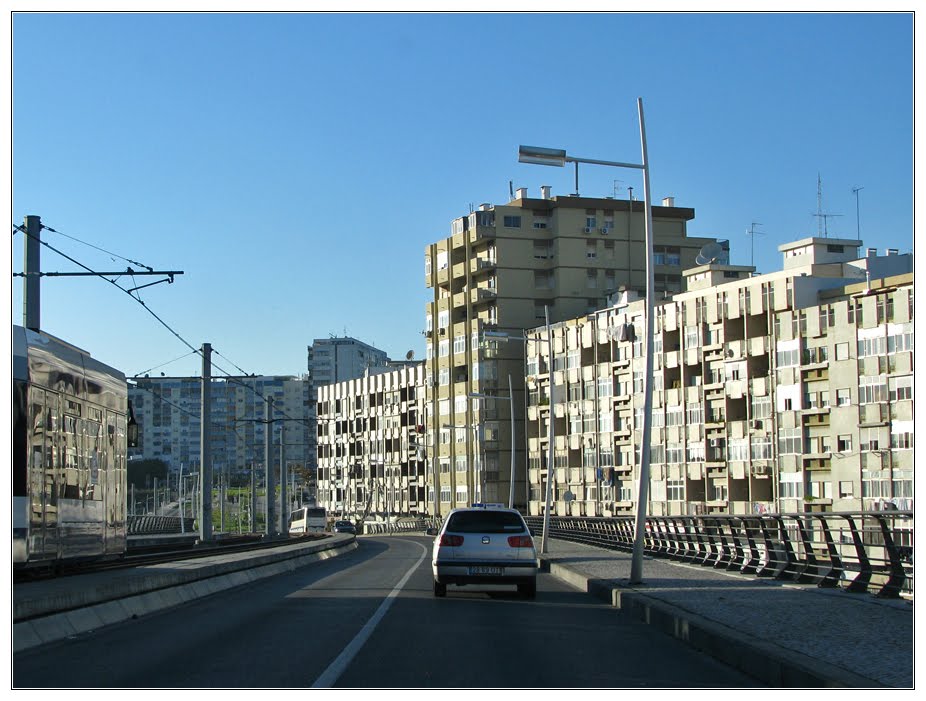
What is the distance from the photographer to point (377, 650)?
13.3 metres

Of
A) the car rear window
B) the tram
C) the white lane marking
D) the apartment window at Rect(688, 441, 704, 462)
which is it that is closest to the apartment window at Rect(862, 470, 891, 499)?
the apartment window at Rect(688, 441, 704, 462)

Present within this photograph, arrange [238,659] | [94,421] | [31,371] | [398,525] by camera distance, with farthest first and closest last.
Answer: [398,525]
[94,421]
[31,371]
[238,659]

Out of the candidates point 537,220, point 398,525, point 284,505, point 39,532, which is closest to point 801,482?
point 284,505

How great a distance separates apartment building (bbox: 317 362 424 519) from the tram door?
9734 cm

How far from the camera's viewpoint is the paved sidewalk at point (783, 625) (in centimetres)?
1045

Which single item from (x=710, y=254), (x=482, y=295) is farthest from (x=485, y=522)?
(x=482, y=295)

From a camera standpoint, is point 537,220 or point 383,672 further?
point 537,220

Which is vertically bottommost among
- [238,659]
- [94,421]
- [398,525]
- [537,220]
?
[398,525]

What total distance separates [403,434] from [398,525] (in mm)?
12066

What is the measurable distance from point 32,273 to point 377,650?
19.9 m

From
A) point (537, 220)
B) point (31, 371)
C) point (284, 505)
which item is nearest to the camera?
point (31, 371)

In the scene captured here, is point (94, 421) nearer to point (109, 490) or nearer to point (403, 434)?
point (109, 490)

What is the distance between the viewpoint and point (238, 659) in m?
12.6

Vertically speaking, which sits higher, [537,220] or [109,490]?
[537,220]
